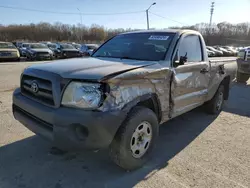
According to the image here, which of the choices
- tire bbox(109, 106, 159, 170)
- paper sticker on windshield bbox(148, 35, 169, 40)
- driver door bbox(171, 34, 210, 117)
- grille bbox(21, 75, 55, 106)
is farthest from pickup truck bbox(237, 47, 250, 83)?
grille bbox(21, 75, 55, 106)

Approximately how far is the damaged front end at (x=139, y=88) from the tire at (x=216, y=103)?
235cm

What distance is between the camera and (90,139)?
2.34 metres

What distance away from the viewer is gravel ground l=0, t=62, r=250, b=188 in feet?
8.82

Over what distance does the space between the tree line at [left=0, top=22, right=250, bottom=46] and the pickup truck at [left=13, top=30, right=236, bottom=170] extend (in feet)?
173

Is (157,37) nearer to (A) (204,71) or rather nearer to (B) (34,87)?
(A) (204,71)

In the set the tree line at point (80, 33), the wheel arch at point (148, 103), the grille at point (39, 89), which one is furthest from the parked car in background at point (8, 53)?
the tree line at point (80, 33)

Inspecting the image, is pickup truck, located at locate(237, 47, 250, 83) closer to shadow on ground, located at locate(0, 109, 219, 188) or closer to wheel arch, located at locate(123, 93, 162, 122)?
shadow on ground, located at locate(0, 109, 219, 188)

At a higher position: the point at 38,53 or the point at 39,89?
the point at 38,53

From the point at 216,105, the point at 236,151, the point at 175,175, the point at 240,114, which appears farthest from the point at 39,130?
the point at 240,114

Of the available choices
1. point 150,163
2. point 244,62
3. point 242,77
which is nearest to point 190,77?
point 150,163

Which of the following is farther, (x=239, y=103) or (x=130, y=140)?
(x=239, y=103)

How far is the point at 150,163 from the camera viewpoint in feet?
10.3

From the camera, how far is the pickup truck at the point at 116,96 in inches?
92.7

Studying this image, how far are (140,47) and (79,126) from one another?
1.88 metres
